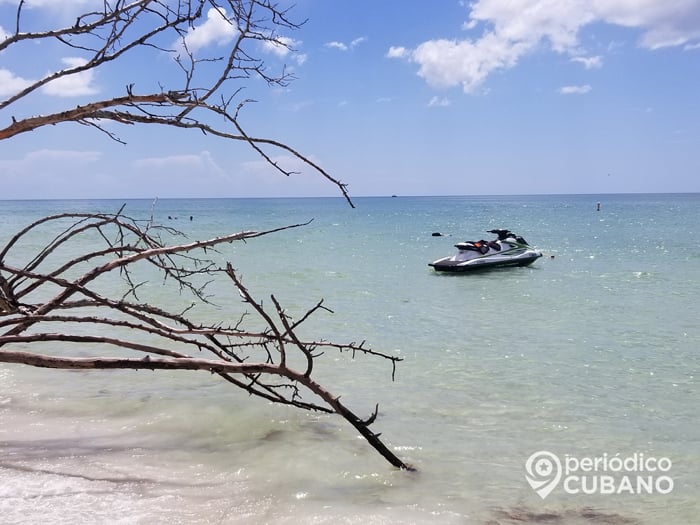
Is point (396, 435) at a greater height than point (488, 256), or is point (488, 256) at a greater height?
point (488, 256)

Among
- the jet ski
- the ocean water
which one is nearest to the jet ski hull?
the jet ski

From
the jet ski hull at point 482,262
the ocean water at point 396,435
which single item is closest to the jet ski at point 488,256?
the jet ski hull at point 482,262

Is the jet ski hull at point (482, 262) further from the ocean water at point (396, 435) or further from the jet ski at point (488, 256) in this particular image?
the ocean water at point (396, 435)

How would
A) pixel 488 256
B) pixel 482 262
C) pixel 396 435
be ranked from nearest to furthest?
pixel 396 435 → pixel 482 262 → pixel 488 256

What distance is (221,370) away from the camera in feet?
10.9

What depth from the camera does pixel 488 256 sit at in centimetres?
1989

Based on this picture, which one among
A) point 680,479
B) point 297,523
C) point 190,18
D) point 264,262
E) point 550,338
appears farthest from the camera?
point 264,262

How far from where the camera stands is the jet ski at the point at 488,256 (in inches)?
756

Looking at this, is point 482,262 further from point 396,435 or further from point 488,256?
point 396,435

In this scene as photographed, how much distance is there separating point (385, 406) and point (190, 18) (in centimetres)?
Answer: 434

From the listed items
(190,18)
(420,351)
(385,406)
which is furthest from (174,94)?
(420,351)

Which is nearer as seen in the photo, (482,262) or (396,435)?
(396,435)

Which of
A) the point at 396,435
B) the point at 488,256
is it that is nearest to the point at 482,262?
the point at 488,256

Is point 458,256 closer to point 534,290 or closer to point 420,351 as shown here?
point 534,290
